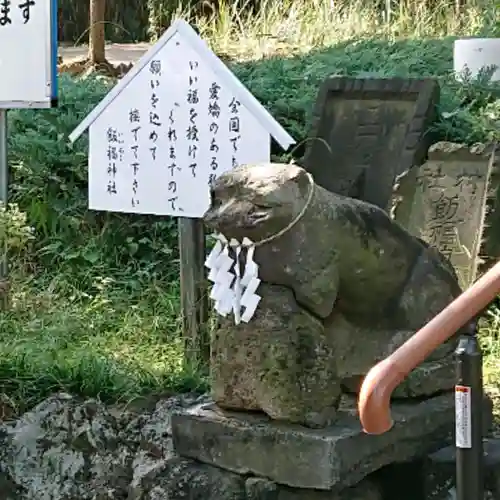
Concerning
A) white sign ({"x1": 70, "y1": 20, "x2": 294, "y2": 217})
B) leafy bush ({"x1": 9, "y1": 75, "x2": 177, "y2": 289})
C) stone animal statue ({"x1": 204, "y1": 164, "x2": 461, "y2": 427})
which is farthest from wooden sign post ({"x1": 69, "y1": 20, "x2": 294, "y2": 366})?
leafy bush ({"x1": 9, "y1": 75, "x2": 177, "y2": 289})

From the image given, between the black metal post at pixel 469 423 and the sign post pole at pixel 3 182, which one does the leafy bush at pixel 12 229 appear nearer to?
the sign post pole at pixel 3 182

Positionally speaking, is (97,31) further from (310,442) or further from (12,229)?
(310,442)

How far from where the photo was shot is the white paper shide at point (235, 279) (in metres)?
2.88

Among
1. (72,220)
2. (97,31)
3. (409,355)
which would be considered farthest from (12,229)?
(97,31)

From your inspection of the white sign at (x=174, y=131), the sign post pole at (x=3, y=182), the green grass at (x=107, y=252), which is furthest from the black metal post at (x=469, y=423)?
the sign post pole at (x=3, y=182)

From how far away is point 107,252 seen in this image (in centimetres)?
614

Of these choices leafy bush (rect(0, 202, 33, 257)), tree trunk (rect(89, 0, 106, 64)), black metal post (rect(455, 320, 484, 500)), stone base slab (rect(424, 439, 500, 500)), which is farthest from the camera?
tree trunk (rect(89, 0, 106, 64))

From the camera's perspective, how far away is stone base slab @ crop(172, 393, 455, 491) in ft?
9.39

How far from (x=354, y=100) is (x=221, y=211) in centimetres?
291

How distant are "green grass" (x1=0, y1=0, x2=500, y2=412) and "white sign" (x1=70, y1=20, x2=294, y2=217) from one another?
0.71 meters

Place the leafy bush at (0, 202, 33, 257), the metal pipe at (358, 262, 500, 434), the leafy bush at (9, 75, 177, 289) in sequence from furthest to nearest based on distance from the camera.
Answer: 1. the leafy bush at (9, 75, 177, 289)
2. the leafy bush at (0, 202, 33, 257)
3. the metal pipe at (358, 262, 500, 434)

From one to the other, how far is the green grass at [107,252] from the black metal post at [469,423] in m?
2.10

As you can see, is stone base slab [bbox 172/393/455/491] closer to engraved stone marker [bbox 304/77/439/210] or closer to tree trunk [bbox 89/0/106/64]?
engraved stone marker [bbox 304/77/439/210]

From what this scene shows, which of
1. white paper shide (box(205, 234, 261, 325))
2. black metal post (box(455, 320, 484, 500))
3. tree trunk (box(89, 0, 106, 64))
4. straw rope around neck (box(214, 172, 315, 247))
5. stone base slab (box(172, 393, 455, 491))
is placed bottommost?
stone base slab (box(172, 393, 455, 491))
